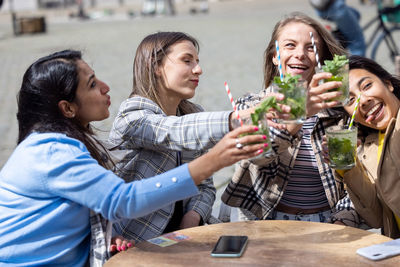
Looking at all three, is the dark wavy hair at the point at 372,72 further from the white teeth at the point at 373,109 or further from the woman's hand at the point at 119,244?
the woman's hand at the point at 119,244

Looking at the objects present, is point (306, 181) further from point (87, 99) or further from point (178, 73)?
point (87, 99)

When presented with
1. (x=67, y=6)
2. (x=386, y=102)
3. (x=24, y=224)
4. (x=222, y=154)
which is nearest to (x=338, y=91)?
(x=386, y=102)

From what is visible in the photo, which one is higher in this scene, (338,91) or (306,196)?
(338,91)

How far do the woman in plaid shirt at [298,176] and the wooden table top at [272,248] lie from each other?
53cm

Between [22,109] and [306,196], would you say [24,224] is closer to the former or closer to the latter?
[22,109]

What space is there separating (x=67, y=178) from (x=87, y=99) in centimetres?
47

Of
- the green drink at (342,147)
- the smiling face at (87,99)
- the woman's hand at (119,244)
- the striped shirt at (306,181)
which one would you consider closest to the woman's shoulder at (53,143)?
the smiling face at (87,99)

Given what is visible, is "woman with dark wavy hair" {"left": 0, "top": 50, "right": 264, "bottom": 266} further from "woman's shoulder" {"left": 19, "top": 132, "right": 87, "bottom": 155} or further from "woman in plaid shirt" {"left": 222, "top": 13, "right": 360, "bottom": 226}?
"woman in plaid shirt" {"left": 222, "top": 13, "right": 360, "bottom": 226}

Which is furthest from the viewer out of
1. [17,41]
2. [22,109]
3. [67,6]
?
[67,6]

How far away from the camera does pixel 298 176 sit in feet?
10.2

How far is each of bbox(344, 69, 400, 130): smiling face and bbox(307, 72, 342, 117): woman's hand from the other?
15.9 inches

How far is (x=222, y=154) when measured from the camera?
2137 millimetres

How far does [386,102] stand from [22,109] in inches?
68.6

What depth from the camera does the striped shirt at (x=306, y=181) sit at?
10.1ft
